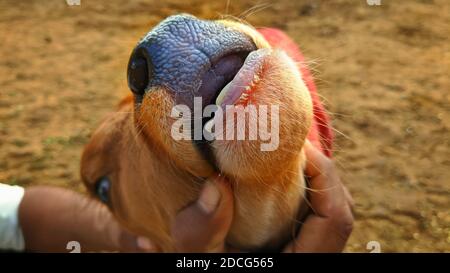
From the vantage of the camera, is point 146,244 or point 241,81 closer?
point 241,81

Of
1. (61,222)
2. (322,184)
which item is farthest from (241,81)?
(61,222)

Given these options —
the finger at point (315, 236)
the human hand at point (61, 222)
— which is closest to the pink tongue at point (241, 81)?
the finger at point (315, 236)

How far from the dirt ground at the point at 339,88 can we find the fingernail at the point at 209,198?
3.22 ft

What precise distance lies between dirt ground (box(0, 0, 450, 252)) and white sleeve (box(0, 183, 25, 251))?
0.45 metres

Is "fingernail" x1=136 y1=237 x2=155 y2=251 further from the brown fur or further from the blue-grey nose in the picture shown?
the blue-grey nose

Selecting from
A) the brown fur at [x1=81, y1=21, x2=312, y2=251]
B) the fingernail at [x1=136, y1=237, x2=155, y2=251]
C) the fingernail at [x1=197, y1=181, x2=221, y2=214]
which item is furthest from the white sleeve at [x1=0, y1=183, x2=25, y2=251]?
the fingernail at [x1=197, y1=181, x2=221, y2=214]

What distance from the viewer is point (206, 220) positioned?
4.34 ft

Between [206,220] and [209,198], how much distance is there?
0.05 m

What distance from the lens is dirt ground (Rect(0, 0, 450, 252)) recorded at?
2.47m

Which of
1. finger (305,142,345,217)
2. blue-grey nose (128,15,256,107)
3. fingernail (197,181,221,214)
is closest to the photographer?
blue-grey nose (128,15,256,107)

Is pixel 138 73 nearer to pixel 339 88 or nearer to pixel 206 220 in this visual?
pixel 206 220

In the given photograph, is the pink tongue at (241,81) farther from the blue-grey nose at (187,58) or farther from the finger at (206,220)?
the finger at (206,220)

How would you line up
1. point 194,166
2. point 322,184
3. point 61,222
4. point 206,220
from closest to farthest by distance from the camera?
1. point 194,166
2. point 206,220
3. point 322,184
4. point 61,222

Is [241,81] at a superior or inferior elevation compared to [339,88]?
superior
